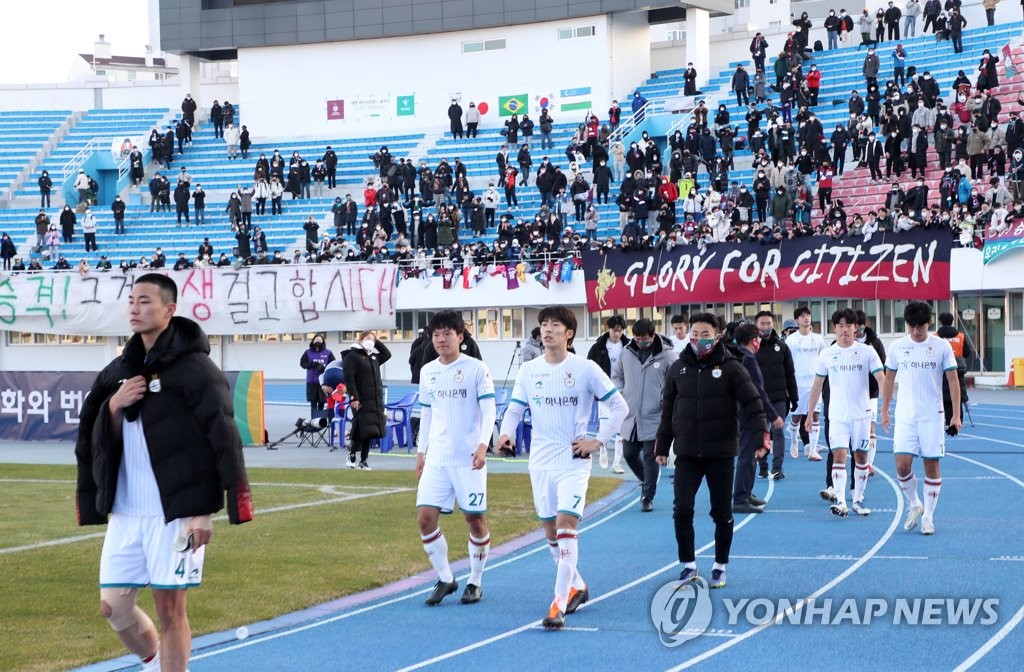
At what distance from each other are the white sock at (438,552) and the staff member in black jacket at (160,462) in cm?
360

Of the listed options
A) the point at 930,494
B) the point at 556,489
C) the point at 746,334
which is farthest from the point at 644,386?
the point at 556,489

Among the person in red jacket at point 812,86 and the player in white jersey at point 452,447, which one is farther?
the person in red jacket at point 812,86

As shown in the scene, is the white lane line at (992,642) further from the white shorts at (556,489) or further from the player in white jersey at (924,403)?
the player in white jersey at (924,403)

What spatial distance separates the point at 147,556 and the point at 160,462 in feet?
1.56

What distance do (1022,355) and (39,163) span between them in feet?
132

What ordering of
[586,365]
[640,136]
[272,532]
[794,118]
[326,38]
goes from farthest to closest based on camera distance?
[326,38] → [640,136] → [794,118] → [272,532] → [586,365]

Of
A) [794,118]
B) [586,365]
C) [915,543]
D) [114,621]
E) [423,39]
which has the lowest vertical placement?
[915,543]

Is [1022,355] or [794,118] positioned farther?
[794,118]

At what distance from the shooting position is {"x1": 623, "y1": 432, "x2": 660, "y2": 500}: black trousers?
51.6ft

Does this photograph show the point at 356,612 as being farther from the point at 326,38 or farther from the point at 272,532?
the point at 326,38

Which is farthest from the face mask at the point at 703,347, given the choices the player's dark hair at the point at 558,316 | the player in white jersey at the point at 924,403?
the player in white jersey at the point at 924,403

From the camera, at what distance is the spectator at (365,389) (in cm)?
2009

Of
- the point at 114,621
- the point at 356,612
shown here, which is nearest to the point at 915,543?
the point at 356,612

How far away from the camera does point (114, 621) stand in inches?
269
